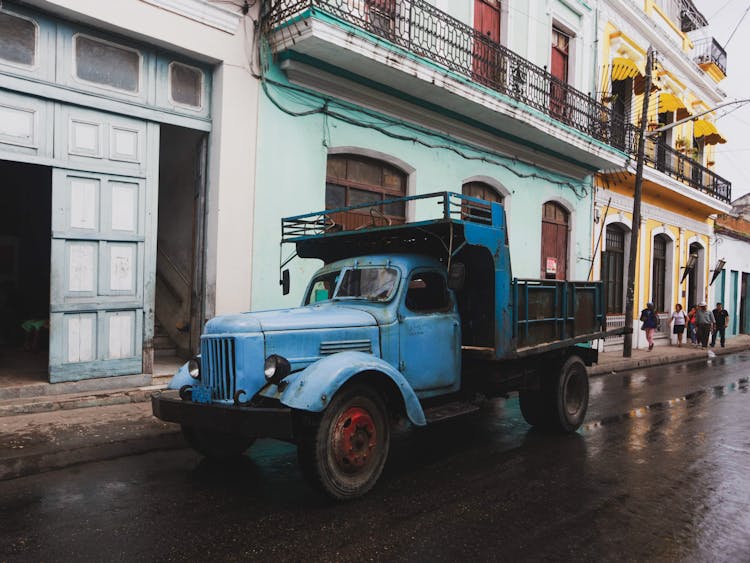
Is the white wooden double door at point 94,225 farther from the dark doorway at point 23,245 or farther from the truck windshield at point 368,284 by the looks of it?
the dark doorway at point 23,245

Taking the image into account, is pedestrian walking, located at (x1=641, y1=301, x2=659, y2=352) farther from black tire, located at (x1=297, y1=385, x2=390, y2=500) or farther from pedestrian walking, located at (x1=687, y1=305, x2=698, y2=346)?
black tire, located at (x1=297, y1=385, x2=390, y2=500)

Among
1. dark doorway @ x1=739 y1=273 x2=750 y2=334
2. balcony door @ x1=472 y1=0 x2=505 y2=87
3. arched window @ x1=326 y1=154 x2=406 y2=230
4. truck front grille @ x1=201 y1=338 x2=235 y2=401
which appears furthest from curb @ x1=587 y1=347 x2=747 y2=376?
dark doorway @ x1=739 y1=273 x2=750 y2=334

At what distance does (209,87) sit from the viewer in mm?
8438

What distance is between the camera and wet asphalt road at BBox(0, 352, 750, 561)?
11.0ft

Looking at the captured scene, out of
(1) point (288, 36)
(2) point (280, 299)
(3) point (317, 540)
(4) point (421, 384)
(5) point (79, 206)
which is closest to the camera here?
(3) point (317, 540)

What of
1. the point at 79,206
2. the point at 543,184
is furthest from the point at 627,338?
the point at 79,206

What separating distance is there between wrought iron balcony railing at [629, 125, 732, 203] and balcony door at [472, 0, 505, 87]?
227 inches

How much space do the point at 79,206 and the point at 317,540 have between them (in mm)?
5719

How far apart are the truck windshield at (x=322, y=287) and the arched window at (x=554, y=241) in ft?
33.4

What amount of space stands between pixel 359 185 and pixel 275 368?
6732mm

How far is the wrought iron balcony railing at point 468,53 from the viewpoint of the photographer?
8617 mm

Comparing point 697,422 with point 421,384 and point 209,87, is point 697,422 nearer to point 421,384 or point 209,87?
point 421,384

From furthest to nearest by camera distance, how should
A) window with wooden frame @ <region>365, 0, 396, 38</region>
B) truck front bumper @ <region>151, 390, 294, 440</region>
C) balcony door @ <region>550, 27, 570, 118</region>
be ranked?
balcony door @ <region>550, 27, 570, 118</region> → window with wooden frame @ <region>365, 0, 396, 38</region> → truck front bumper @ <region>151, 390, 294, 440</region>

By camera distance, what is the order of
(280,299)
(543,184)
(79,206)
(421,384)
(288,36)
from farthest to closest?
(543,184)
(280,299)
(288,36)
(79,206)
(421,384)
